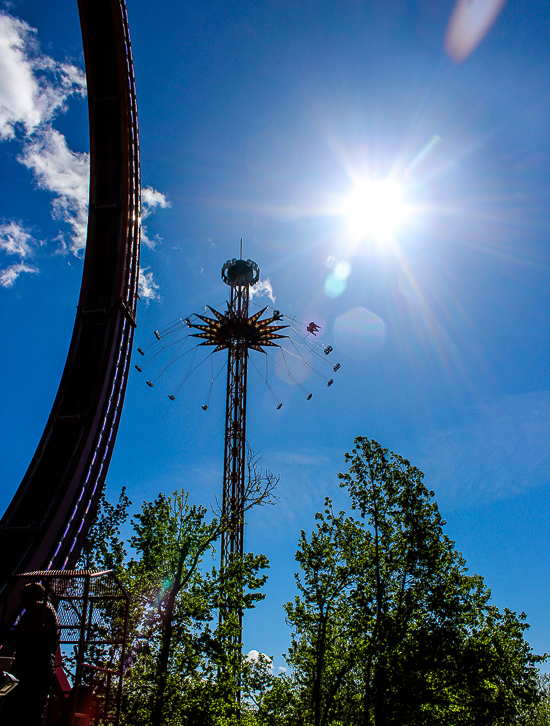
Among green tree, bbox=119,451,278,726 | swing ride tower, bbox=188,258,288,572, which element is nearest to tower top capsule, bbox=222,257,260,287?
swing ride tower, bbox=188,258,288,572

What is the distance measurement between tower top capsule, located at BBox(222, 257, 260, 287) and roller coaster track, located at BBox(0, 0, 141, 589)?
13.0 m

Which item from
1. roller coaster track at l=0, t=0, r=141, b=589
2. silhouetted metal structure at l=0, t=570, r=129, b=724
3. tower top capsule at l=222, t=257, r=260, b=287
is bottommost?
silhouetted metal structure at l=0, t=570, r=129, b=724

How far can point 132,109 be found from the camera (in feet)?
54.1

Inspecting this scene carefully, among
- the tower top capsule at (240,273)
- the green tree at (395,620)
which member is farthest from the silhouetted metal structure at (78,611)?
the tower top capsule at (240,273)

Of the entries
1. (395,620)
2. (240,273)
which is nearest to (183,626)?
(395,620)

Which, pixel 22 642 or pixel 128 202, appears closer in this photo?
pixel 22 642

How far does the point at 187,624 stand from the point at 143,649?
5.03 ft

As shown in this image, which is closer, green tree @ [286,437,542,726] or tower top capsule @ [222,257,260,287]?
green tree @ [286,437,542,726]

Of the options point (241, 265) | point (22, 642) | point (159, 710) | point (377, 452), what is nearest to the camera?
point (22, 642)

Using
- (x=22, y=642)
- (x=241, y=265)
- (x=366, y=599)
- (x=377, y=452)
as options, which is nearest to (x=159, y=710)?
(x=366, y=599)

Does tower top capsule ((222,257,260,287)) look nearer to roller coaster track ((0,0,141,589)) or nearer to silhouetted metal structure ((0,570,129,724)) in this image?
roller coaster track ((0,0,141,589))

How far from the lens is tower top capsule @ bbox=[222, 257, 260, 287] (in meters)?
29.6

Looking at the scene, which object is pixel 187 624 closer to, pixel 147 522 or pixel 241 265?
pixel 147 522

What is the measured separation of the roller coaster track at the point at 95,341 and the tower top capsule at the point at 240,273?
42.7 feet
